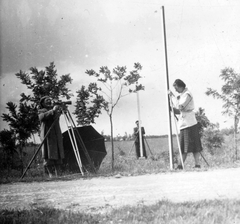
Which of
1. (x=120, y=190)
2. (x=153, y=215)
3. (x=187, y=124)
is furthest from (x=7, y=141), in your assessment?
(x=153, y=215)

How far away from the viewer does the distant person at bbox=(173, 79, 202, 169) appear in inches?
231

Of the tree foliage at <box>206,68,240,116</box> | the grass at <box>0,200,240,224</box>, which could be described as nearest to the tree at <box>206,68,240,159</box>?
the tree foliage at <box>206,68,240,116</box>

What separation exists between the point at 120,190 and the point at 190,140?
2.38m

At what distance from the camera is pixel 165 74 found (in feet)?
20.2

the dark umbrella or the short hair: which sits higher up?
the short hair

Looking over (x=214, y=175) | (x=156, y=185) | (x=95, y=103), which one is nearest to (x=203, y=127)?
(x=95, y=103)

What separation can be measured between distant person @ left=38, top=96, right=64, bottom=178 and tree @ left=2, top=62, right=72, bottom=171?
1251mm

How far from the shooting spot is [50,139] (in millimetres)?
6004

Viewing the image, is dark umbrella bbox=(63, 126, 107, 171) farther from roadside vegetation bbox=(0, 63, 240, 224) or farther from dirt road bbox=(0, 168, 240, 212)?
dirt road bbox=(0, 168, 240, 212)

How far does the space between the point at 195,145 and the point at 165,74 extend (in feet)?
5.31

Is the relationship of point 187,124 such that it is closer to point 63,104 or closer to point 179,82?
point 179,82

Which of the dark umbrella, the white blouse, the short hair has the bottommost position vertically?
the dark umbrella

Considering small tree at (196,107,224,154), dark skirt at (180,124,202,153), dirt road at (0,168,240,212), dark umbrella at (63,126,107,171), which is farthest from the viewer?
small tree at (196,107,224,154)

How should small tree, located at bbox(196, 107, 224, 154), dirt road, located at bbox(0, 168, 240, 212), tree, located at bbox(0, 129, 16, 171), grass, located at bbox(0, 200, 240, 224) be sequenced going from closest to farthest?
grass, located at bbox(0, 200, 240, 224) < dirt road, located at bbox(0, 168, 240, 212) < tree, located at bbox(0, 129, 16, 171) < small tree, located at bbox(196, 107, 224, 154)
